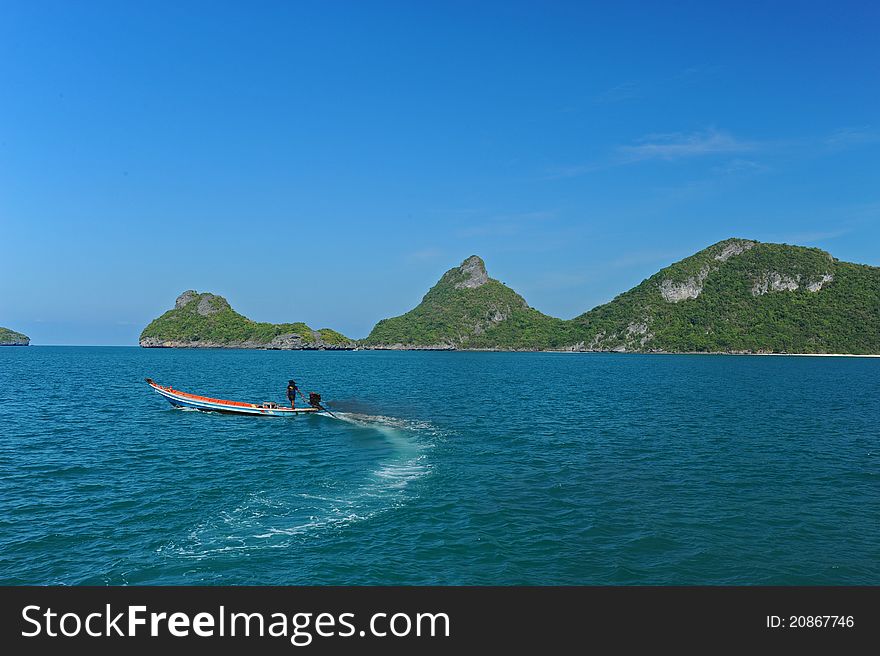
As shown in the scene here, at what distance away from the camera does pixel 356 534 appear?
65.6 ft

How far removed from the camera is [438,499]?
24.9 m

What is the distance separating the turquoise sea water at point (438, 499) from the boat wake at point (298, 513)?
0.41 feet

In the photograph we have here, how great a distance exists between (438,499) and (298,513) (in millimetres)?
6515

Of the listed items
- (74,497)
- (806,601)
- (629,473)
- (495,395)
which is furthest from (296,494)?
(495,395)

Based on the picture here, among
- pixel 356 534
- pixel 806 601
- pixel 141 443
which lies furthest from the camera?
pixel 141 443

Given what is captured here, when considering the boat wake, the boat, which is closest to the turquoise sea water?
the boat wake

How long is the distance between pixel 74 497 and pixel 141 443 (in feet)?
47.8

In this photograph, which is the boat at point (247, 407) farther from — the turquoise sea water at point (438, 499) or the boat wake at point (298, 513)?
the boat wake at point (298, 513)

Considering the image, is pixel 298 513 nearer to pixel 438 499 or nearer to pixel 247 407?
pixel 438 499

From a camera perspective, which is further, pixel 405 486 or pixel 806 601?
pixel 405 486

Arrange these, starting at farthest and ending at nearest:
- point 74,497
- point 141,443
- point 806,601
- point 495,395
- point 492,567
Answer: point 495,395 → point 141,443 → point 74,497 → point 492,567 → point 806,601

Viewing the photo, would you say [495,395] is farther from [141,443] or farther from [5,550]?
[5,550]

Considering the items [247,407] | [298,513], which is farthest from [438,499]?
[247,407]

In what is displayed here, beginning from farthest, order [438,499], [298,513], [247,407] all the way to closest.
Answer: [247,407] < [438,499] < [298,513]
